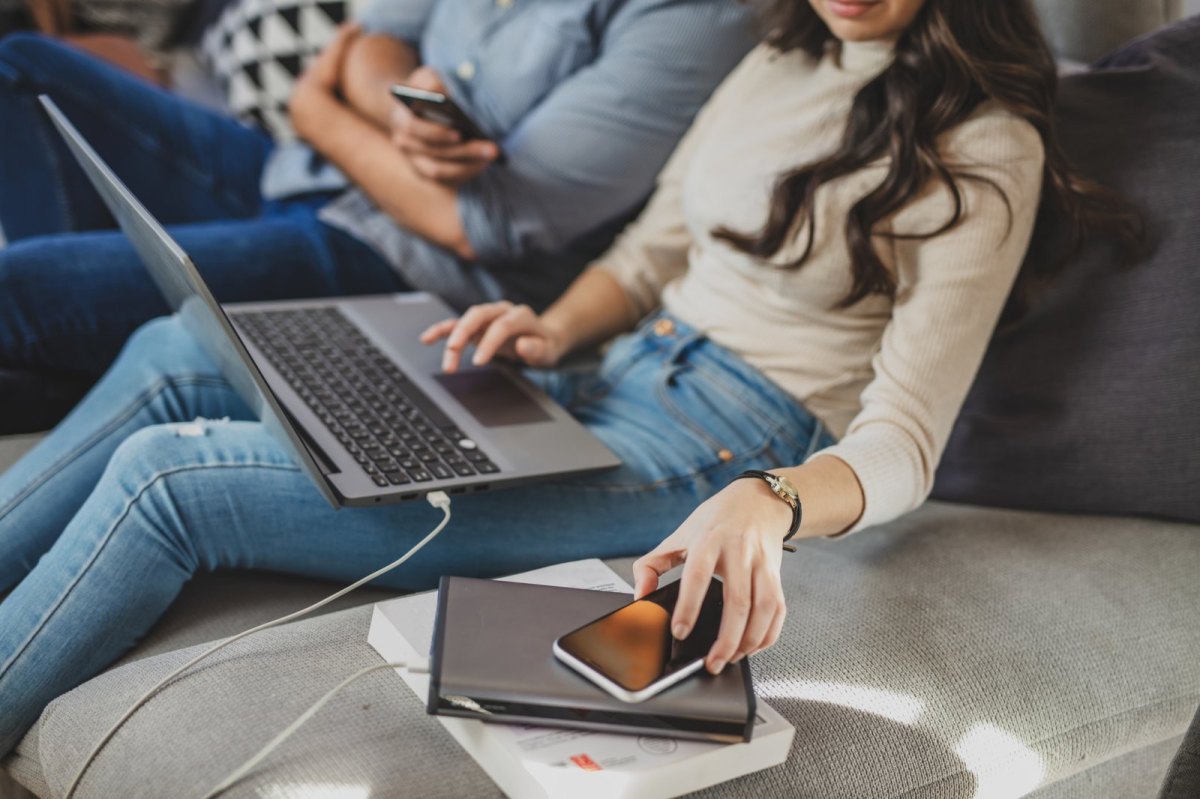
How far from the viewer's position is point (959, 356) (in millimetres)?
987

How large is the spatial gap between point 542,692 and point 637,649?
0.07 metres

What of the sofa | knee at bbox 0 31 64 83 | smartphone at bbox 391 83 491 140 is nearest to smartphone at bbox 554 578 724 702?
Result: the sofa

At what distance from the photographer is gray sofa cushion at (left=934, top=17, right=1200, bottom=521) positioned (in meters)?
1.07

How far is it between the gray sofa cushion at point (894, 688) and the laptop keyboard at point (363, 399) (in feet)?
0.45

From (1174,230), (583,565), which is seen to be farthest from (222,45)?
(1174,230)

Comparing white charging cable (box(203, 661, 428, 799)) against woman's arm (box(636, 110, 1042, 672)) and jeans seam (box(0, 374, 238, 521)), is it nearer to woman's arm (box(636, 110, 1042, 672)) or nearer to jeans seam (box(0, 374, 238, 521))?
woman's arm (box(636, 110, 1042, 672))

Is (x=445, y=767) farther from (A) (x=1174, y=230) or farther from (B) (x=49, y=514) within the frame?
(A) (x=1174, y=230)

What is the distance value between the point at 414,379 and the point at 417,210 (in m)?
0.43

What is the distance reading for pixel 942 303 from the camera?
0.98 m

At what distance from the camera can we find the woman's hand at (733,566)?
28.0 inches

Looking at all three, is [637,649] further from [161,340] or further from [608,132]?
[608,132]

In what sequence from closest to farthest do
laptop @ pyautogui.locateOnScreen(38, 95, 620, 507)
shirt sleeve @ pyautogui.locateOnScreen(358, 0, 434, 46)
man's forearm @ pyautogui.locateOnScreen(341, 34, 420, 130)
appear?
laptop @ pyautogui.locateOnScreen(38, 95, 620, 507), man's forearm @ pyautogui.locateOnScreen(341, 34, 420, 130), shirt sleeve @ pyautogui.locateOnScreen(358, 0, 434, 46)

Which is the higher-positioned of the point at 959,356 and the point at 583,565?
the point at 959,356

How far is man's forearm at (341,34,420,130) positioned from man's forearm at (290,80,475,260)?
3 cm
